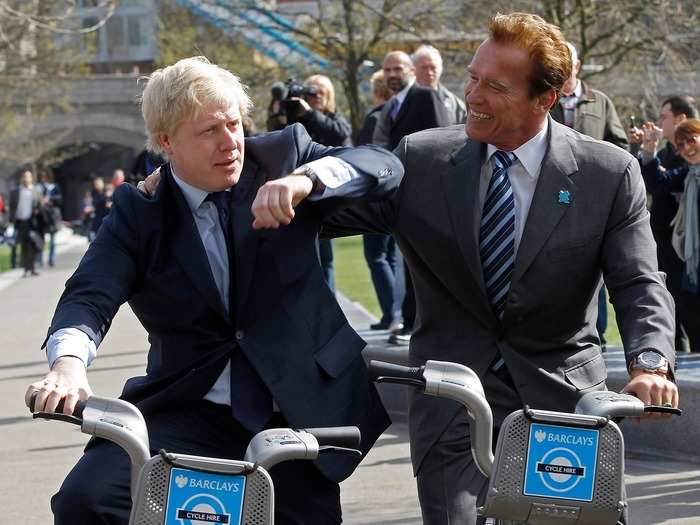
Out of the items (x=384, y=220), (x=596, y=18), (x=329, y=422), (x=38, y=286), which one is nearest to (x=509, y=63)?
(x=384, y=220)

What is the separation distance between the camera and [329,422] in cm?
387

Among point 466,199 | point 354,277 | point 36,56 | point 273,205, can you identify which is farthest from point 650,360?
point 36,56

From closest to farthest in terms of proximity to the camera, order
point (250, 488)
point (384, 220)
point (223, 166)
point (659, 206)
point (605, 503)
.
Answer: point (250, 488)
point (605, 503)
point (223, 166)
point (384, 220)
point (659, 206)

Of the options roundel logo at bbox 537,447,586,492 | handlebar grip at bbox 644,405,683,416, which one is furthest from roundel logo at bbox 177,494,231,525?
handlebar grip at bbox 644,405,683,416

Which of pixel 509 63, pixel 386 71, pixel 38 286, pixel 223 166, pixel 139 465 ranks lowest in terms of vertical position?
pixel 38 286

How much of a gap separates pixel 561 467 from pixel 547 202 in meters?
1.10

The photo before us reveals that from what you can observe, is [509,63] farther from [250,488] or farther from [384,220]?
[250,488]

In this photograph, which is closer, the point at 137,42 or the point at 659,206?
the point at 659,206

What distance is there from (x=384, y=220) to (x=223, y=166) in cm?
55

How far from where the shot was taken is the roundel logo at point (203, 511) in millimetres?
2885

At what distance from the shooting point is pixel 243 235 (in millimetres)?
3885

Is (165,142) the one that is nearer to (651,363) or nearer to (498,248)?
(498,248)

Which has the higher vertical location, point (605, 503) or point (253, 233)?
point (253, 233)

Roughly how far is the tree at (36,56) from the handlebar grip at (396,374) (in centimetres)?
1327
